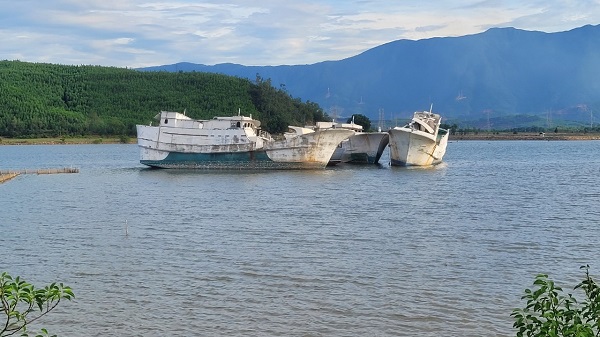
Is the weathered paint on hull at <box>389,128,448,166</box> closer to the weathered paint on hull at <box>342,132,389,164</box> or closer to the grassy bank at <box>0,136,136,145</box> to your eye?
the weathered paint on hull at <box>342,132,389,164</box>

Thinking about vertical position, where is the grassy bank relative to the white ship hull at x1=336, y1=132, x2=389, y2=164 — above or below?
below

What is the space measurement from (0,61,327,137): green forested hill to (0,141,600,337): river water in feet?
247

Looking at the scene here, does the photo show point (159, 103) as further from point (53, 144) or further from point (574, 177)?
point (574, 177)

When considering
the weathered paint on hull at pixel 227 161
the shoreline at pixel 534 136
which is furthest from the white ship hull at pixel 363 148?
the shoreline at pixel 534 136

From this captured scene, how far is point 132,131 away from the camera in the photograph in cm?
13100

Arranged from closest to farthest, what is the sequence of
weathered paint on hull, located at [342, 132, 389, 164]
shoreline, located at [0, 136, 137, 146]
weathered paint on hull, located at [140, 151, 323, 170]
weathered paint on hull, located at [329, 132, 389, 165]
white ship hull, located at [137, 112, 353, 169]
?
white ship hull, located at [137, 112, 353, 169] → weathered paint on hull, located at [140, 151, 323, 170] → weathered paint on hull, located at [329, 132, 389, 165] → weathered paint on hull, located at [342, 132, 389, 164] → shoreline, located at [0, 136, 137, 146]

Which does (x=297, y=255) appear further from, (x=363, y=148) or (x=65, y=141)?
(x=65, y=141)

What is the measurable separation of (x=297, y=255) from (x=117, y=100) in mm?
132120

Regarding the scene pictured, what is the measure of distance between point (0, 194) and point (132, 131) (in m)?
94.2

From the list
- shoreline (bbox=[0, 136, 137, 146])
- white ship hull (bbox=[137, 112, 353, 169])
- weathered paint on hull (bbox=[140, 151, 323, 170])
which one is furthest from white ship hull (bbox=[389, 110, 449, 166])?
shoreline (bbox=[0, 136, 137, 146])

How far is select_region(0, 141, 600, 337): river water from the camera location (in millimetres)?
13508

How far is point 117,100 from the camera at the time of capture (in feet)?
478

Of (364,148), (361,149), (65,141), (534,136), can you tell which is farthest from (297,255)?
(534,136)

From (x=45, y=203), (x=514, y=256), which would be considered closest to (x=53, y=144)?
(x=45, y=203)
